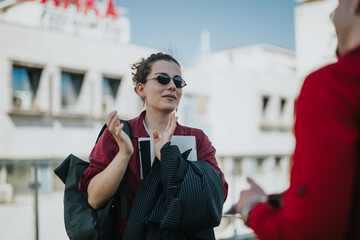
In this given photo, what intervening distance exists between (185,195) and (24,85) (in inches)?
769

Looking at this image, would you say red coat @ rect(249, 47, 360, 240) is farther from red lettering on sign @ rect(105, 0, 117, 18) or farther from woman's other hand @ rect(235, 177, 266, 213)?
red lettering on sign @ rect(105, 0, 117, 18)

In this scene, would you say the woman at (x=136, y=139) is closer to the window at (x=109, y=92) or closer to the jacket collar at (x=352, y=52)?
the jacket collar at (x=352, y=52)

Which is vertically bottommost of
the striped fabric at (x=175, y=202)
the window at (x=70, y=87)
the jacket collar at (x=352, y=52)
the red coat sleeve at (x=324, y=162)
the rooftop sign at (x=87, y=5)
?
the striped fabric at (x=175, y=202)

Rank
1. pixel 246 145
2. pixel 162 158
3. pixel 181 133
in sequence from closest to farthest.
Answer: pixel 162 158 < pixel 181 133 < pixel 246 145

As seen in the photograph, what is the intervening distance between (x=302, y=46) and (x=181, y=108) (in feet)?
26.2

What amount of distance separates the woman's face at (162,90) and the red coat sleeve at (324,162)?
1.56 m

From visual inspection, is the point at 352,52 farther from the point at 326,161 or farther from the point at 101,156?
the point at 101,156

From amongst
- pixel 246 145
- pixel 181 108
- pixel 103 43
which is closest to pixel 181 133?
pixel 103 43

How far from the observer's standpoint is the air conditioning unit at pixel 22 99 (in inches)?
785

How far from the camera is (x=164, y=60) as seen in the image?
9.12 ft

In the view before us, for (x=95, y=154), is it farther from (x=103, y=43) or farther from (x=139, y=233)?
(x=103, y=43)

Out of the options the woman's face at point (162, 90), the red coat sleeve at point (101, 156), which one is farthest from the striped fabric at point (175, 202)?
the woman's face at point (162, 90)

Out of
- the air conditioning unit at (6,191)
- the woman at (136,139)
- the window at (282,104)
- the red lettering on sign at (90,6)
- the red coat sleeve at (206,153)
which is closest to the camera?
the woman at (136,139)

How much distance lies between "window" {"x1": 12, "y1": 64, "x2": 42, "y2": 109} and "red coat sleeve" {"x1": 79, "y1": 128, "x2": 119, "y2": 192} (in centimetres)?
1865
